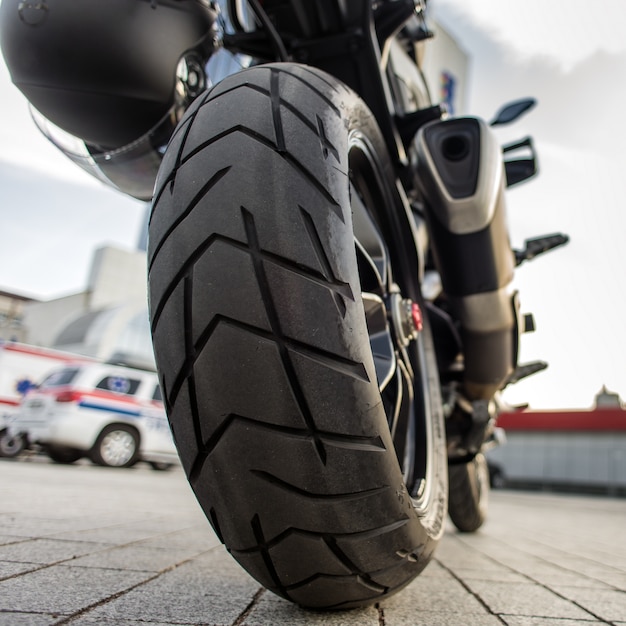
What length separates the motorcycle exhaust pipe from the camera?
1416mm

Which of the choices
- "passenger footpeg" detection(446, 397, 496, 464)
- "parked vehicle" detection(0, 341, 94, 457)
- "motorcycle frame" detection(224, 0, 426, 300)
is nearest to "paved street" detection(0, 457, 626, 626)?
"passenger footpeg" detection(446, 397, 496, 464)

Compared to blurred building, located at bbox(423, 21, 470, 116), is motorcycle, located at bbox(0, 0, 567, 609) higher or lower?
lower

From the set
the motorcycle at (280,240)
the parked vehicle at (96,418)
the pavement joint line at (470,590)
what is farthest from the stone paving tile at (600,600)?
the parked vehicle at (96,418)

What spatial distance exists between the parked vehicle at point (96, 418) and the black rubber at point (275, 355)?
7.52 meters

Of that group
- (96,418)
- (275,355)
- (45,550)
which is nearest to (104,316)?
(96,418)

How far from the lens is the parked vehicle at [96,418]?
302 inches

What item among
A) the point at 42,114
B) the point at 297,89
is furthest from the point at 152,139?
the point at 297,89

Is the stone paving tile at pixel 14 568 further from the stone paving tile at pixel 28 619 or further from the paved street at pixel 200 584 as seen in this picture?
the stone paving tile at pixel 28 619

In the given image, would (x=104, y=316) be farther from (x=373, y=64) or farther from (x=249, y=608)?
(x=249, y=608)

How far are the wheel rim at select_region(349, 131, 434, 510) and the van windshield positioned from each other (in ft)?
24.6

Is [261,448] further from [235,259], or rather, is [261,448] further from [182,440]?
[235,259]

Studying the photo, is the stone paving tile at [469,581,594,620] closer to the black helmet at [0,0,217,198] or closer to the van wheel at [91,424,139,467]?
the black helmet at [0,0,217,198]

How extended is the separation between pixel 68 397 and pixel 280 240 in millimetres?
7792

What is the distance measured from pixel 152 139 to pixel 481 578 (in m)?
1.41
